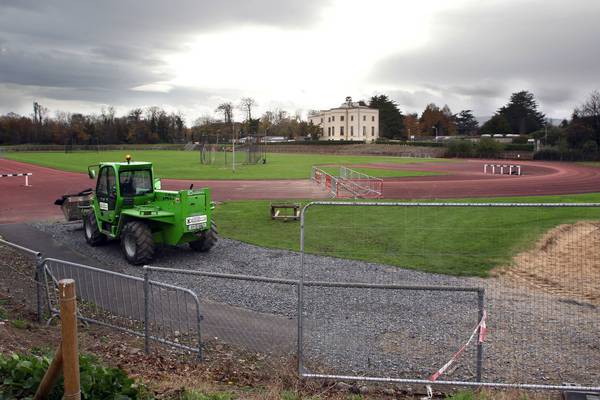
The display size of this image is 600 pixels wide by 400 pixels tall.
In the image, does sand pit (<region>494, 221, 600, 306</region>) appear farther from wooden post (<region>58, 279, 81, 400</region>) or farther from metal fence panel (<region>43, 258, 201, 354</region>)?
wooden post (<region>58, 279, 81, 400</region>)

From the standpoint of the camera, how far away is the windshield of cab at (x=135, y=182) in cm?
1403

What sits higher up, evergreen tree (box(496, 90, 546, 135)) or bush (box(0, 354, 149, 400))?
evergreen tree (box(496, 90, 546, 135))

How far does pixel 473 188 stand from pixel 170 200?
24.3 metres

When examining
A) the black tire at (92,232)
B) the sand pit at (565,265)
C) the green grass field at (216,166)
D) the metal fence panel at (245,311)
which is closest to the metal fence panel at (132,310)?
the metal fence panel at (245,311)

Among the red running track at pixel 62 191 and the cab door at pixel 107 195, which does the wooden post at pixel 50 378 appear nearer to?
the cab door at pixel 107 195

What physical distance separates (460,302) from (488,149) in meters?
73.8

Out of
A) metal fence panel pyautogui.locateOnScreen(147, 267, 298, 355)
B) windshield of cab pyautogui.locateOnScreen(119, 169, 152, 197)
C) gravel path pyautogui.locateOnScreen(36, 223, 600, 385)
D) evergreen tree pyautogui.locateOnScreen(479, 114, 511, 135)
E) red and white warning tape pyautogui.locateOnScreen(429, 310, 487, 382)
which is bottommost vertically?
metal fence panel pyautogui.locateOnScreen(147, 267, 298, 355)

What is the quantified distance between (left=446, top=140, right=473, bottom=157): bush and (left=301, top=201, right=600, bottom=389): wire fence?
2708 inches

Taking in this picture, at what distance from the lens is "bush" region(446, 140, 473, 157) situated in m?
79.3

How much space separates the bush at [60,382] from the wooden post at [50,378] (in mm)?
173

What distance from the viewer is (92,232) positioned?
1527cm

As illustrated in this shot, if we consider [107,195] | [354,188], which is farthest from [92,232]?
[354,188]

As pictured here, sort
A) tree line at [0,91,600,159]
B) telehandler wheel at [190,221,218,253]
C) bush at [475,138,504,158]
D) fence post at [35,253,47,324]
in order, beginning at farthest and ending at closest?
tree line at [0,91,600,159], bush at [475,138,504,158], telehandler wheel at [190,221,218,253], fence post at [35,253,47,324]

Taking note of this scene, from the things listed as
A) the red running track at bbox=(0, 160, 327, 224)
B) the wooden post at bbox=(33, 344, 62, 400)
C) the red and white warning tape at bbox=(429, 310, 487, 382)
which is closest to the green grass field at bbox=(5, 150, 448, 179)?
the red running track at bbox=(0, 160, 327, 224)
